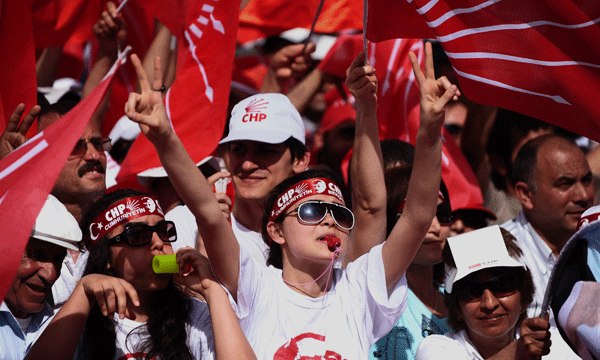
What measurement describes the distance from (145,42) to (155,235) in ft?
9.94

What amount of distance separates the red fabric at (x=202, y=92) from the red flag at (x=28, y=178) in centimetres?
167

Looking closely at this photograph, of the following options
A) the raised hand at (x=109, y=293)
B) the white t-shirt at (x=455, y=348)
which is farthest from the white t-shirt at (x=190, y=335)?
the white t-shirt at (x=455, y=348)

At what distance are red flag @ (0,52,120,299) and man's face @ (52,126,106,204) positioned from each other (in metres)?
1.59

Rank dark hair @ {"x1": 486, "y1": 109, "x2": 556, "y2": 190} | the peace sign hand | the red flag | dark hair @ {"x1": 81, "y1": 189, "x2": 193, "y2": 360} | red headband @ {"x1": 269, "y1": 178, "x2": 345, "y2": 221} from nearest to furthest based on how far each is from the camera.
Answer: the red flag → the peace sign hand → dark hair @ {"x1": 81, "y1": 189, "x2": 193, "y2": 360} → red headband @ {"x1": 269, "y1": 178, "x2": 345, "y2": 221} → dark hair @ {"x1": 486, "y1": 109, "x2": 556, "y2": 190}

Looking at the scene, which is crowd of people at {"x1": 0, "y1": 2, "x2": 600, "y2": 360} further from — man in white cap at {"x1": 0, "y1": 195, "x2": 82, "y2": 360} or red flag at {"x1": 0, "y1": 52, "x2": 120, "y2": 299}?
red flag at {"x1": 0, "y1": 52, "x2": 120, "y2": 299}

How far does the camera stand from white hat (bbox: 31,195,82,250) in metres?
3.40

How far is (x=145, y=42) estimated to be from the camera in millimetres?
6320

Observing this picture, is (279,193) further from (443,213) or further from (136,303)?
(443,213)

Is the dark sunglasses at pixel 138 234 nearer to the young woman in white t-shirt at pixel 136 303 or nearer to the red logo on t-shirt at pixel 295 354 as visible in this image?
the young woman in white t-shirt at pixel 136 303

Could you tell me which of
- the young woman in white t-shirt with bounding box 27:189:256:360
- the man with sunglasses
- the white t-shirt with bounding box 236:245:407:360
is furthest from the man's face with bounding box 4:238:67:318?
the man with sunglasses

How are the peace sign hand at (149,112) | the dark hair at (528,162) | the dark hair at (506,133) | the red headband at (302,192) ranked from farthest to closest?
1. the dark hair at (506,133)
2. the dark hair at (528,162)
3. the red headband at (302,192)
4. the peace sign hand at (149,112)

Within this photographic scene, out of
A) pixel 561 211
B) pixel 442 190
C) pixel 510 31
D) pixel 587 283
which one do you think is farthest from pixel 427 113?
pixel 561 211

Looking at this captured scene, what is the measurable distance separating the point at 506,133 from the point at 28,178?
15.2 ft

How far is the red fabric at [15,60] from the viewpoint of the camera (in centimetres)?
407
